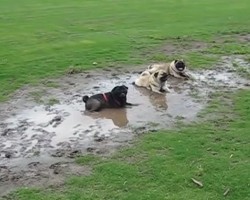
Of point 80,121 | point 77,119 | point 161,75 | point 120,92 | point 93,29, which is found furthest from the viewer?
point 93,29

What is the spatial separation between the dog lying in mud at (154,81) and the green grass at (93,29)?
227 centimetres

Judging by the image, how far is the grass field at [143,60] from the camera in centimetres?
799

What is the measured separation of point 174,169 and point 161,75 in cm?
508

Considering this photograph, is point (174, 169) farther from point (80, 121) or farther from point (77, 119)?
point (77, 119)

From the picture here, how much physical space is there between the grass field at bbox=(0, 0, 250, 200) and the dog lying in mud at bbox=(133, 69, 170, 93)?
5.66 feet

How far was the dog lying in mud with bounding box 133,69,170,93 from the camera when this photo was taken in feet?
43.1

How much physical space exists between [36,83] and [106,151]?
5.12 meters

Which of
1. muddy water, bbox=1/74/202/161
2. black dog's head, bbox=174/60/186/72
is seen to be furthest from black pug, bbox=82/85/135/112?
black dog's head, bbox=174/60/186/72

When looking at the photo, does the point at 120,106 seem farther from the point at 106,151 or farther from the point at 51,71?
the point at 51,71

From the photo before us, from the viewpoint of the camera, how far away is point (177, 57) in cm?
1641

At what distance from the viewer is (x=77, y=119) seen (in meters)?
11.2

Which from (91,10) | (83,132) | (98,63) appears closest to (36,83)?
(98,63)

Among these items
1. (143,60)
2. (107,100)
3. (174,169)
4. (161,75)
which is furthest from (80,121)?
(143,60)

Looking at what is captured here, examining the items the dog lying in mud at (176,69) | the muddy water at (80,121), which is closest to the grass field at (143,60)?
the muddy water at (80,121)
